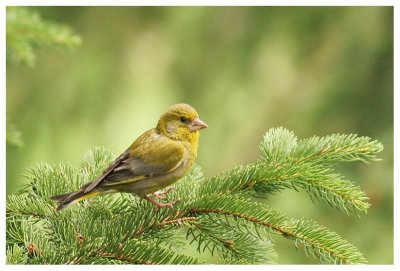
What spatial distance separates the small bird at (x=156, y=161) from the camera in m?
2.23

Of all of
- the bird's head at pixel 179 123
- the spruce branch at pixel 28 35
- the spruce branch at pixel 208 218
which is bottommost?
the spruce branch at pixel 208 218

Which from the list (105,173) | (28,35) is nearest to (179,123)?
(105,173)

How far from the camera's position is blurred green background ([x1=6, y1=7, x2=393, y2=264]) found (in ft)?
10.8

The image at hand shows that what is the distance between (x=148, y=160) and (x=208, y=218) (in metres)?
0.44

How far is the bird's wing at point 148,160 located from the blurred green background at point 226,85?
2.58ft

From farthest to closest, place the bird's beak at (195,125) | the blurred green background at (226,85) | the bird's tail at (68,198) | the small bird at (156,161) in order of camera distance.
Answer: the blurred green background at (226,85) < the bird's beak at (195,125) < the small bird at (156,161) < the bird's tail at (68,198)

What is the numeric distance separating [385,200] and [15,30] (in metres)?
2.12

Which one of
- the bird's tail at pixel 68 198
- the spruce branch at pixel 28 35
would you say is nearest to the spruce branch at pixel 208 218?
the bird's tail at pixel 68 198

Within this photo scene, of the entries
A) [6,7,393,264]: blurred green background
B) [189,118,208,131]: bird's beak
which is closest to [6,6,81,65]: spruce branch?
[189,118,208,131]: bird's beak

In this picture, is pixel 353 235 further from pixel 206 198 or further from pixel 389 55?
pixel 206 198

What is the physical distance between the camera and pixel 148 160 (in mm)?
2387

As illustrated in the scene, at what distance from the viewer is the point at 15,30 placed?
2.33 metres

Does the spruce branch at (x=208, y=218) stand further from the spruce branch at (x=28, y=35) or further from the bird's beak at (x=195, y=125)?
the spruce branch at (x=28, y=35)

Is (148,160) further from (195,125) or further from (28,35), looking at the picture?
(28,35)
